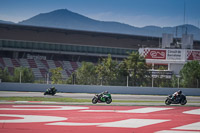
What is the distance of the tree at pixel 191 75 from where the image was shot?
41875mm

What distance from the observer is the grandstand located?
67000mm

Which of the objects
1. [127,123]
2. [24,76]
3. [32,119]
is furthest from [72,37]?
[127,123]

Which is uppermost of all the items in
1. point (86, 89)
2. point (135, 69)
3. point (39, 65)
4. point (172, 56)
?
point (172, 56)

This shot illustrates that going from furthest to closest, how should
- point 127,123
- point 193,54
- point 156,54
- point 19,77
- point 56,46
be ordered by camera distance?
point 56,46, point 156,54, point 193,54, point 19,77, point 127,123

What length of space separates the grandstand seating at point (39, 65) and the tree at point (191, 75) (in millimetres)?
24647

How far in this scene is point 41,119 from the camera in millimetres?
15227

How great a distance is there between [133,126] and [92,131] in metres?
2.04

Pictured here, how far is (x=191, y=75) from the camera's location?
1729 inches

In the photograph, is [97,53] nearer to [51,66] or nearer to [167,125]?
[51,66]

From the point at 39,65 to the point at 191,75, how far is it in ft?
109

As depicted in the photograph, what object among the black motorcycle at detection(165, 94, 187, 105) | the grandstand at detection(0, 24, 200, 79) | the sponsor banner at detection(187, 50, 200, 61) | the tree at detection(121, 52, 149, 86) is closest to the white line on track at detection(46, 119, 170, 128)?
the black motorcycle at detection(165, 94, 187, 105)

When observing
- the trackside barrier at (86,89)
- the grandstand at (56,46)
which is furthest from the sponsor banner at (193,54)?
the trackside barrier at (86,89)

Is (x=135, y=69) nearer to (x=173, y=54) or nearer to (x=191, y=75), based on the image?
(x=191, y=75)

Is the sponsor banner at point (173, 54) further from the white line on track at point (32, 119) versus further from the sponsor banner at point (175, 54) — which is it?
the white line on track at point (32, 119)
